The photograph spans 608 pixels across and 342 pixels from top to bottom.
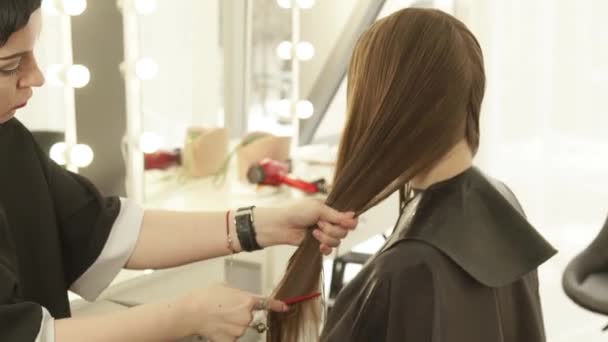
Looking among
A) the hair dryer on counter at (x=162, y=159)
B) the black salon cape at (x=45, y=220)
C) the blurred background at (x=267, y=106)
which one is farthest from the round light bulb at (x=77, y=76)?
the black salon cape at (x=45, y=220)

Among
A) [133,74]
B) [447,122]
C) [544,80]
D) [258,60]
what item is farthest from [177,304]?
[544,80]

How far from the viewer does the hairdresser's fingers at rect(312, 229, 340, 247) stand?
3.36 ft

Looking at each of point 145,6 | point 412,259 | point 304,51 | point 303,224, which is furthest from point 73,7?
point 412,259

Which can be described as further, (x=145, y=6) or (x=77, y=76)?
Answer: (x=145, y=6)

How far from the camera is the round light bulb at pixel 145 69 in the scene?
1652 millimetres

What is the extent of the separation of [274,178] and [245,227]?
74cm

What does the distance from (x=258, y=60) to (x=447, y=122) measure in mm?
1205

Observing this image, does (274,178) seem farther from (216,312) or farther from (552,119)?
(216,312)

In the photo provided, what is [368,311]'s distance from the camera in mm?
883

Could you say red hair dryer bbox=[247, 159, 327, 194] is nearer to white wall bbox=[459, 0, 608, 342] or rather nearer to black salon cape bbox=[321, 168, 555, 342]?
white wall bbox=[459, 0, 608, 342]

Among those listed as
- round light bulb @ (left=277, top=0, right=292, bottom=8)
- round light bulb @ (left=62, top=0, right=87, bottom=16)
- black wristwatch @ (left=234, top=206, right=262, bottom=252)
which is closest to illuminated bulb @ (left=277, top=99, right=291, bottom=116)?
round light bulb @ (left=277, top=0, right=292, bottom=8)

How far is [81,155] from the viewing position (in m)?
1.53

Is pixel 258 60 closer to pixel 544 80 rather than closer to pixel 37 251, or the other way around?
pixel 544 80

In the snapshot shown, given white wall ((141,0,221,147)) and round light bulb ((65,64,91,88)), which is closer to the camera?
round light bulb ((65,64,91,88))
